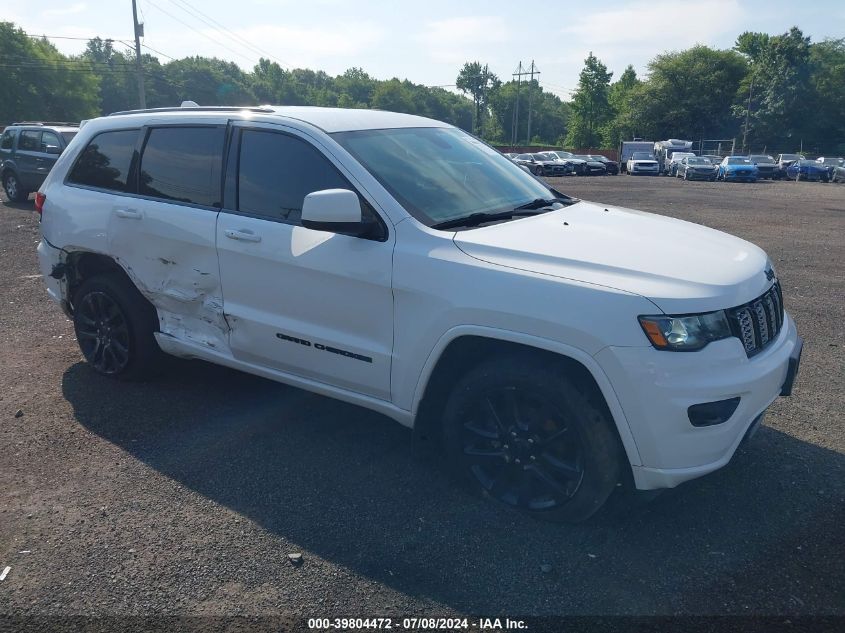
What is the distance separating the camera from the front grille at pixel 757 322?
3.08 meters

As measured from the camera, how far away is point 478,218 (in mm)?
3756

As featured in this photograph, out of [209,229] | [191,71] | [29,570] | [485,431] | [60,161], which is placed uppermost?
[191,71]

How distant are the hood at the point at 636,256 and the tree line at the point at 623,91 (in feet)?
202

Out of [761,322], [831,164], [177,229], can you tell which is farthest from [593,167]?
[761,322]

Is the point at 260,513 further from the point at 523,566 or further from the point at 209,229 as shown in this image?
the point at 209,229

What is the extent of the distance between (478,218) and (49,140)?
15.2 meters

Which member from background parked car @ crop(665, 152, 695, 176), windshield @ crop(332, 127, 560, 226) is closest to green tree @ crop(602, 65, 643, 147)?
background parked car @ crop(665, 152, 695, 176)

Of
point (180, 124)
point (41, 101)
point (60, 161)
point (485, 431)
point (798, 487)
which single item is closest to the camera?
point (485, 431)

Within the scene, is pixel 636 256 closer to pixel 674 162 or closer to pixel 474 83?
pixel 674 162

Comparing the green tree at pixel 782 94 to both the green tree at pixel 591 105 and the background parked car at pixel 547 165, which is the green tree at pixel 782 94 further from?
the background parked car at pixel 547 165

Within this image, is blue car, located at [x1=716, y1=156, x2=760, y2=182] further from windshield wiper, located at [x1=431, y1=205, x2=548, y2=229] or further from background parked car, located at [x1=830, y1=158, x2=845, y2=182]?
windshield wiper, located at [x1=431, y1=205, x2=548, y2=229]

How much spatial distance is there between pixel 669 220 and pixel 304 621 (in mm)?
3017

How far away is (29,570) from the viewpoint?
3.06 metres

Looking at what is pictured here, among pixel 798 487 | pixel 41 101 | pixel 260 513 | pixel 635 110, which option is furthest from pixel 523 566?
pixel 41 101
